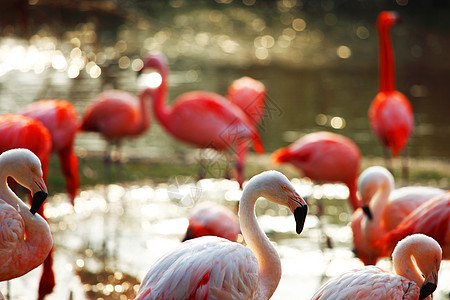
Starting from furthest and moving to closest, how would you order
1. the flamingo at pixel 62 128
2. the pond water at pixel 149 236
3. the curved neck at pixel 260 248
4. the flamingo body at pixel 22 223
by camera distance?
the flamingo at pixel 62 128, the pond water at pixel 149 236, the flamingo body at pixel 22 223, the curved neck at pixel 260 248

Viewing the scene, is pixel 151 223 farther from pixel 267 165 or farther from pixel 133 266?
pixel 267 165

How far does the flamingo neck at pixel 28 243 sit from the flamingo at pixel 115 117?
3.08 metres

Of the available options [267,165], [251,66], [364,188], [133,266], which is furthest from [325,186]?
[251,66]

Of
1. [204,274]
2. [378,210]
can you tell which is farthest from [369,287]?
[378,210]

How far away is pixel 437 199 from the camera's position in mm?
4070

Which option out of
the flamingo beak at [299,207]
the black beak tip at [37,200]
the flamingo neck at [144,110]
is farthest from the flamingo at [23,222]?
the flamingo neck at [144,110]

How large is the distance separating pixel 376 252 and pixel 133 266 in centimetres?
165

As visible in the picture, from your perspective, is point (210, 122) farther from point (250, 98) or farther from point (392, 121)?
point (392, 121)

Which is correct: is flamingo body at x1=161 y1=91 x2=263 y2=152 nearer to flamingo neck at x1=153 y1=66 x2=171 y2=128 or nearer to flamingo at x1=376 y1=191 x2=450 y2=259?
flamingo neck at x1=153 y1=66 x2=171 y2=128

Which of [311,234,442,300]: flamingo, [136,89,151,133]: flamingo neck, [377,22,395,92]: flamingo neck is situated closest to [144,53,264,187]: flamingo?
[136,89,151,133]: flamingo neck

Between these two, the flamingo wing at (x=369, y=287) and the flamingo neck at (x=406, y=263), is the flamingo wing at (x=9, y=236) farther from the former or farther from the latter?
the flamingo neck at (x=406, y=263)

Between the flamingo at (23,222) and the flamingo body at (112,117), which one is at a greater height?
the flamingo at (23,222)

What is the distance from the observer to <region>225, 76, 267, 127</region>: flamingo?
279 inches

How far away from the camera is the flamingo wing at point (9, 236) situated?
3377 millimetres
